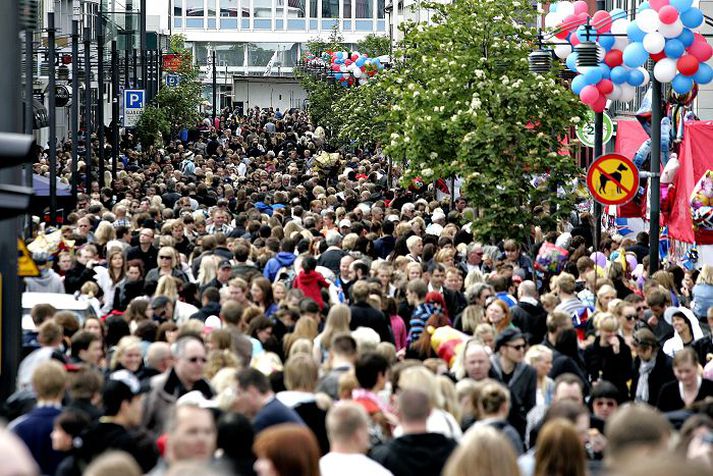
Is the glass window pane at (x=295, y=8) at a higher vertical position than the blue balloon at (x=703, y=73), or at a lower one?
higher

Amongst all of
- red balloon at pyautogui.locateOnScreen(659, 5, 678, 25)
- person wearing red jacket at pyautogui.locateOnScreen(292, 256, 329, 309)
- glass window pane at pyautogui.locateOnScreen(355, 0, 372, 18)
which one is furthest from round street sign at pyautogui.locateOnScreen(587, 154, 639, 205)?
glass window pane at pyautogui.locateOnScreen(355, 0, 372, 18)

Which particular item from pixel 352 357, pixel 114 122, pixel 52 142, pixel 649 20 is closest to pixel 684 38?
pixel 649 20

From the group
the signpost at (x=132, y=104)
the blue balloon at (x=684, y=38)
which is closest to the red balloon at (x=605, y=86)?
the blue balloon at (x=684, y=38)

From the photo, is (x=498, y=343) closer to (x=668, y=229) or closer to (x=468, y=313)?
(x=468, y=313)

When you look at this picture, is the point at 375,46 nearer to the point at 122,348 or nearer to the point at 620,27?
the point at 620,27

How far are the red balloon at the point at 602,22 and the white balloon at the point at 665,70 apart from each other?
3.01 meters

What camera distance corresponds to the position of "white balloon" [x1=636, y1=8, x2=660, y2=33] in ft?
66.7

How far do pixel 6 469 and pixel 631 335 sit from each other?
10072 millimetres

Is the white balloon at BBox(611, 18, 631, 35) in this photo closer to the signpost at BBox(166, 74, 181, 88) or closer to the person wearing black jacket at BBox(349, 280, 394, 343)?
the person wearing black jacket at BBox(349, 280, 394, 343)

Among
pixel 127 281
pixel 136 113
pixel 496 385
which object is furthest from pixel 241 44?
pixel 496 385

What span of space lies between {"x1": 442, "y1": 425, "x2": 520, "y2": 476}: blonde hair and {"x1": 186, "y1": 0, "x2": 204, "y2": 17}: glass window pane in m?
129

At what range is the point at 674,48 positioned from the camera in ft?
67.1

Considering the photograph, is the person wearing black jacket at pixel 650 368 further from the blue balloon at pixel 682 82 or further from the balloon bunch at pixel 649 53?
the blue balloon at pixel 682 82

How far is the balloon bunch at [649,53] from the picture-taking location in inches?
803
